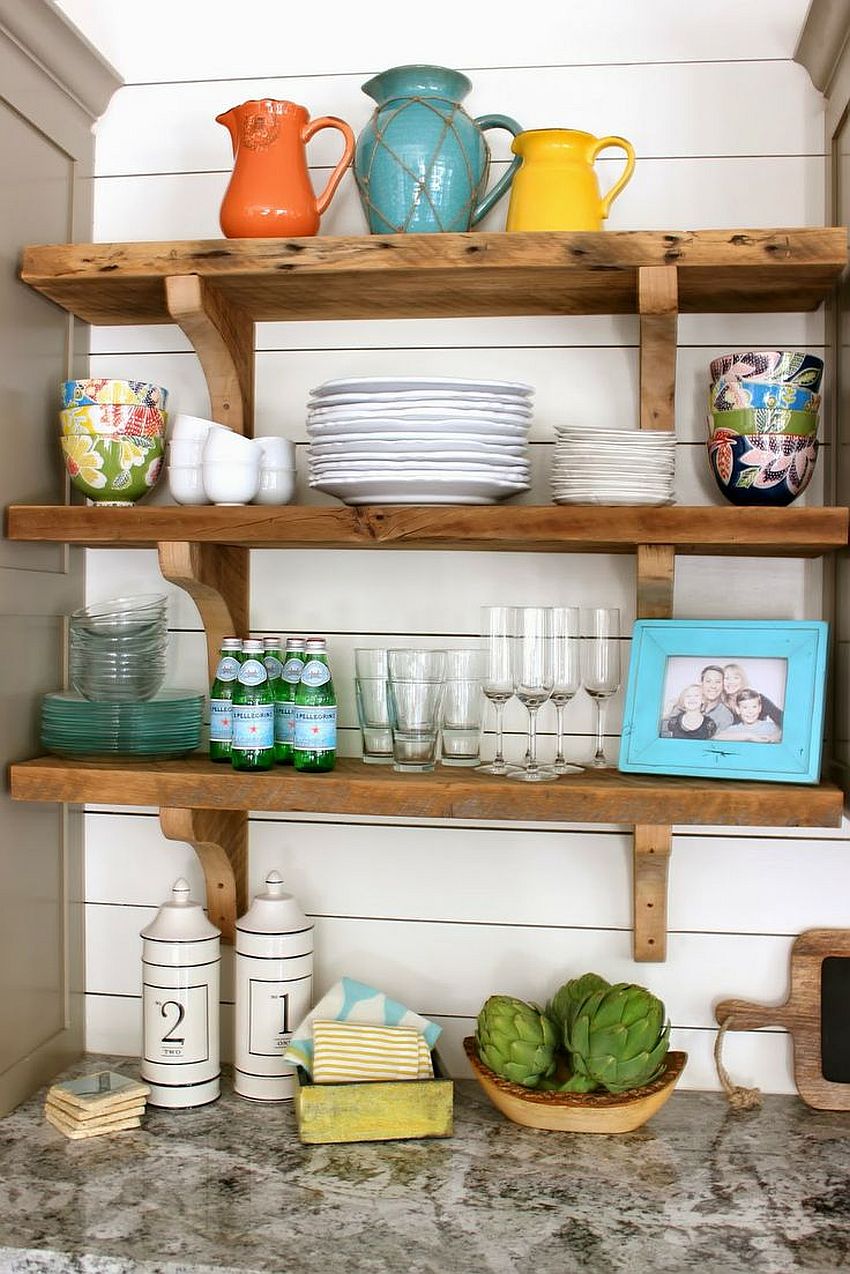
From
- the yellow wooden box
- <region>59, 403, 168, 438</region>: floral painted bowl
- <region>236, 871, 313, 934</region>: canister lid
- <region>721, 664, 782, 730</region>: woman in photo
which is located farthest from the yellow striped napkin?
<region>59, 403, 168, 438</region>: floral painted bowl

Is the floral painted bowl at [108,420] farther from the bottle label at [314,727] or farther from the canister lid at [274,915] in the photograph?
the canister lid at [274,915]

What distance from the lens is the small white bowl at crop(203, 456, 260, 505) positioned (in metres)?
1.45

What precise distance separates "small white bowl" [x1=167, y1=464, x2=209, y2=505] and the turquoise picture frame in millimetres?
563

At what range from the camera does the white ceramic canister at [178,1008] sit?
1508 millimetres

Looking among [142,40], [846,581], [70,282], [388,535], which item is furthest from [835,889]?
[142,40]

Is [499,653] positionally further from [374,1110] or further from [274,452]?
[374,1110]

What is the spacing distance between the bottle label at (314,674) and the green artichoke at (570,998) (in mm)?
497

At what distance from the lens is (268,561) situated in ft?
5.42

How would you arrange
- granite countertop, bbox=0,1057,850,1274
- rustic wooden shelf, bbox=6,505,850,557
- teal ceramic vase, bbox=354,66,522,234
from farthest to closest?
teal ceramic vase, bbox=354,66,522,234 → rustic wooden shelf, bbox=6,505,850,557 → granite countertop, bbox=0,1057,850,1274

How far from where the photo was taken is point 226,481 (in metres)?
1.45

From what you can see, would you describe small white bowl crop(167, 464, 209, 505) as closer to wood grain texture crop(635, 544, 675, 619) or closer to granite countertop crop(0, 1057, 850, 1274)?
wood grain texture crop(635, 544, 675, 619)

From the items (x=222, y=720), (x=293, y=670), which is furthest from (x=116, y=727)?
(x=293, y=670)

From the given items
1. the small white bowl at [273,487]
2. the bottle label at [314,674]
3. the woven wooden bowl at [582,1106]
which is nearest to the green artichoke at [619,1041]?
the woven wooden bowl at [582,1106]

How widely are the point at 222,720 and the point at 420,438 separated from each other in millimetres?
446
